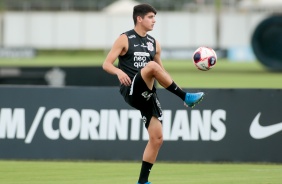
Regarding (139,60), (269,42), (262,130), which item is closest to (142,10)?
(139,60)

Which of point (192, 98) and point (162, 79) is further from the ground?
point (162, 79)

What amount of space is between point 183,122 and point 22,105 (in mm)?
2566

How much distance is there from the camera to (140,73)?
10.5 m

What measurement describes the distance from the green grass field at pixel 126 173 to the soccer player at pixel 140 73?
28.9 inches

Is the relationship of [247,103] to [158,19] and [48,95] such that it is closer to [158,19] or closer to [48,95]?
[48,95]

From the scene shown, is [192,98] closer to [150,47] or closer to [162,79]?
[162,79]

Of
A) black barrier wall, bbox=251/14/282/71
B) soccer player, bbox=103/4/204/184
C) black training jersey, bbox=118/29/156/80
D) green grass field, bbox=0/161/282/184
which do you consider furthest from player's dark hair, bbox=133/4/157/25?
black barrier wall, bbox=251/14/282/71

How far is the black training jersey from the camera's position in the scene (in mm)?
A: 10898

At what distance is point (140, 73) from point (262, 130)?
12.8 ft

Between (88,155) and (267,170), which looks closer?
(267,170)

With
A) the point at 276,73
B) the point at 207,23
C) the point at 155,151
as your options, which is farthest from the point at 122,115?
the point at 207,23

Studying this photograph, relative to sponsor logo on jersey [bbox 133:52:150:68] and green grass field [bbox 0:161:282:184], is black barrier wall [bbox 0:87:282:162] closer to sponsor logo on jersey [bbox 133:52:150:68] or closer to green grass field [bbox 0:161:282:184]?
green grass field [bbox 0:161:282:184]

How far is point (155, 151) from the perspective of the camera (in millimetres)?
10820

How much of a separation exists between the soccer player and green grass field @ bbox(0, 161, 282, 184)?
0.73 metres
